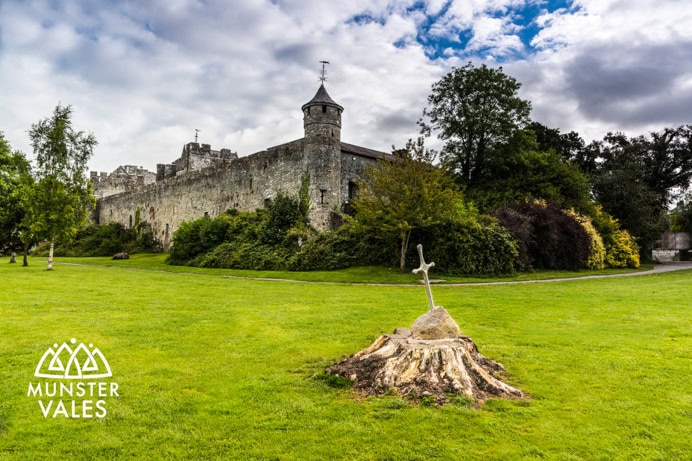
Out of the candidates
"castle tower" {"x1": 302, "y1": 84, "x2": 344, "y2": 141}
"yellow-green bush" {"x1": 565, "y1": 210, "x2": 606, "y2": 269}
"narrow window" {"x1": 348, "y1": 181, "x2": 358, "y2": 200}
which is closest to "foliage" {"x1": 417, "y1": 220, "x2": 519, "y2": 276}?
"yellow-green bush" {"x1": 565, "y1": 210, "x2": 606, "y2": 269}

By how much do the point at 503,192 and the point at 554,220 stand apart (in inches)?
254

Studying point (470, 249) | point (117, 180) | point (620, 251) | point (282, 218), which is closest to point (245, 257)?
point (282, 218)

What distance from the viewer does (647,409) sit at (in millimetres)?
4770

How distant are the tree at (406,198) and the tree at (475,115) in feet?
30.0

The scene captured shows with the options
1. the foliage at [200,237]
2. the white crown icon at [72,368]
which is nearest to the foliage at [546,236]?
the foliage at [200,237]

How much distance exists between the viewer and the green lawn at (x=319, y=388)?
402 centimetres

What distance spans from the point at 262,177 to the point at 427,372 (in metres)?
27.9

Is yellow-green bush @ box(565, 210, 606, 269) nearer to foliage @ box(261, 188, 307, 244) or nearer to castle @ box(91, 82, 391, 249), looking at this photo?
castle @ box(91, 82, 391, 249)

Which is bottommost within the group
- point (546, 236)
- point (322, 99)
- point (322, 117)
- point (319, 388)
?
point (319, 388)

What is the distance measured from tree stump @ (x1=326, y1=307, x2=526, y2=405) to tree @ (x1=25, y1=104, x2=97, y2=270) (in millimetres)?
22423

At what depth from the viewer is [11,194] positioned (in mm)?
27531

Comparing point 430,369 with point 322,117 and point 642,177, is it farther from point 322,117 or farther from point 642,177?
point 642,177

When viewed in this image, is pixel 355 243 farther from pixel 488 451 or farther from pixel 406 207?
pixel 488 451

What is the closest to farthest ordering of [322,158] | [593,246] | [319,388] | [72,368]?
[319,388]
[72,368]
[593,246]
[322,158]
